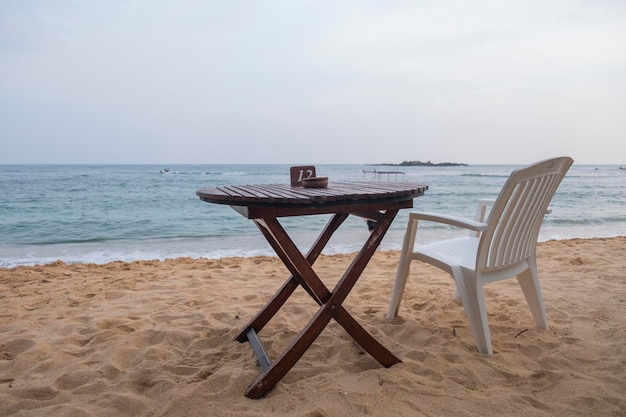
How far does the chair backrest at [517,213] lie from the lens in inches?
71.2

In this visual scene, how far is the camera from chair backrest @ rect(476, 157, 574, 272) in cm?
181

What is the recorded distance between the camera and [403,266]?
2.34 meters

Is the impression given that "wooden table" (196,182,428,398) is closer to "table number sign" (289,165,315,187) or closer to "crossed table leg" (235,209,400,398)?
"crossed table leg" (235,209,400,398)

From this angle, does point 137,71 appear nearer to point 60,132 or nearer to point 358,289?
point 60,132

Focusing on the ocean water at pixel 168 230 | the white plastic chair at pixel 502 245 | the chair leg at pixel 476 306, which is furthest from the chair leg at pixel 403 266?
the ocean water at pixel 168 230

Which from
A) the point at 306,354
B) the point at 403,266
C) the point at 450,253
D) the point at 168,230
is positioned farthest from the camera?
the point at 168,230

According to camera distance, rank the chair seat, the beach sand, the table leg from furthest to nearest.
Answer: the table leg → the chair seat → the beach sand

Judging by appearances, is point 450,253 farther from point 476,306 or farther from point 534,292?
point 534,292

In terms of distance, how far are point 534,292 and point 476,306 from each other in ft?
2.09

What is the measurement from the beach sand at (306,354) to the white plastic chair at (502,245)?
227mm

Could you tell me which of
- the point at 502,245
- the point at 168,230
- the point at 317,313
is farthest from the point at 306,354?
the point at 168,230

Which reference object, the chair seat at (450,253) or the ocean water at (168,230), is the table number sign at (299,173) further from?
the ocean water at (168,230)

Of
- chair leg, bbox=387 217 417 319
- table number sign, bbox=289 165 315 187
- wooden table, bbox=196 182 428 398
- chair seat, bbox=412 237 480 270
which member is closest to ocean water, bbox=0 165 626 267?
chair leg, bbox=387 217 417 319

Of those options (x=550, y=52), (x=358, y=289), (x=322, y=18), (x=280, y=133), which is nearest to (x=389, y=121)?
(x=280, y=133)
